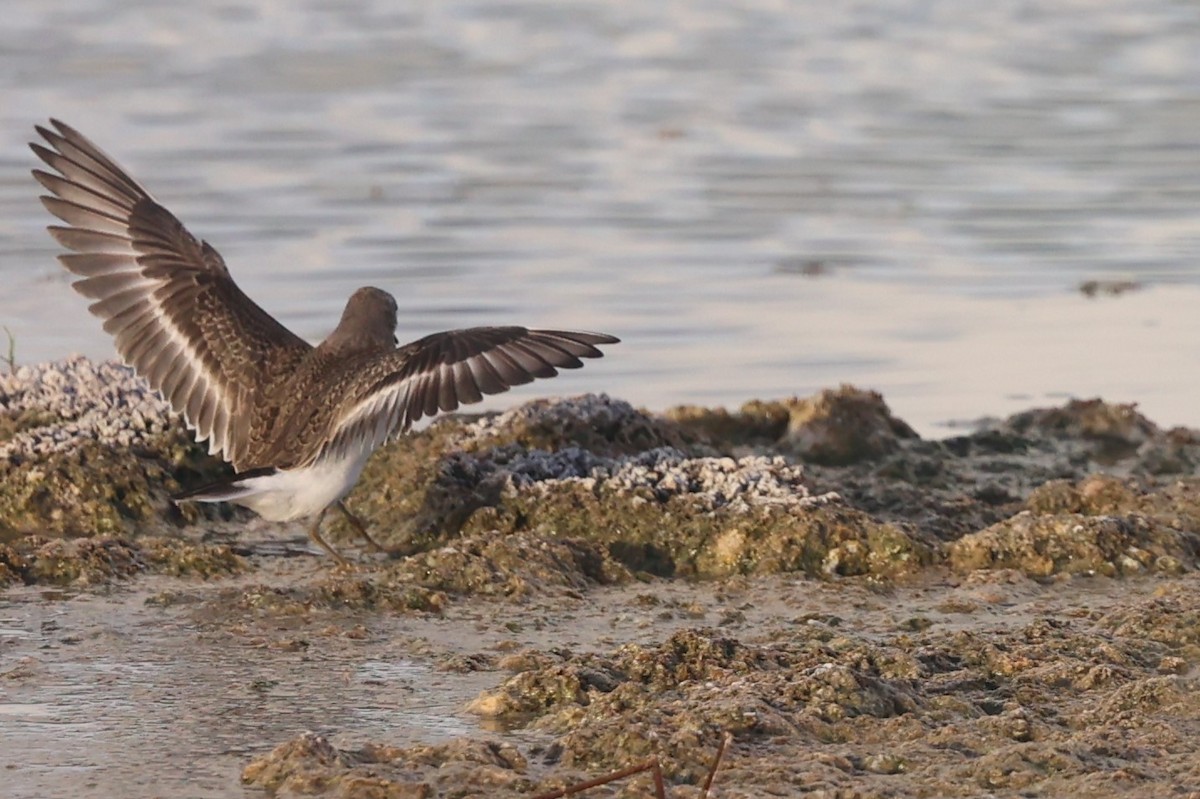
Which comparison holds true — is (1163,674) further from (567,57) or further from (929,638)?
(567,57)

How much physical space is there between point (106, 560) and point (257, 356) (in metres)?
0.99

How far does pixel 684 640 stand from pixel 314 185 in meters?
7.88

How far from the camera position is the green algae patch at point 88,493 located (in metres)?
6.39

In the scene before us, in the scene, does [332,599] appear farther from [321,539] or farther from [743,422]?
[743,422]

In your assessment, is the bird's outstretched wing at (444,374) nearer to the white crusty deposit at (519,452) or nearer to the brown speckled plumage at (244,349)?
the brown speckled plumage at (244,349)

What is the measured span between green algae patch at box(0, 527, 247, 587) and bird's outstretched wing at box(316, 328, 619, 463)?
0.44 metres

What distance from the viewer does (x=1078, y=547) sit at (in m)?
5.98

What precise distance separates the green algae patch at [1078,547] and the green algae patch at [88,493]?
2490 millimetres

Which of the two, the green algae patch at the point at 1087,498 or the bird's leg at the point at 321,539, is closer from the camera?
the bird's leg at the point at 321,539

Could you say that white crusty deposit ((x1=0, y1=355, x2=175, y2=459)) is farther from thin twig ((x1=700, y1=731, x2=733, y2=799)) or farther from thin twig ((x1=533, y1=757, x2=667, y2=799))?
thin twig ((x1=533, y1=757, x2=667, y2=799))

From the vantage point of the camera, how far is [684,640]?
4.89 meters

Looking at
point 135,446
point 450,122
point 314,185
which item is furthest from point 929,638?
point 450,122

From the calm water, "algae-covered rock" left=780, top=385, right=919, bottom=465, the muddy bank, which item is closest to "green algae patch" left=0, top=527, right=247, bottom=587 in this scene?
the muddy bank

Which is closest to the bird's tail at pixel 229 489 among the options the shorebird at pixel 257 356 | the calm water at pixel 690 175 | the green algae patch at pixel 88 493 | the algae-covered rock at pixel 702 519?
the shorebird at pixel 257 356
